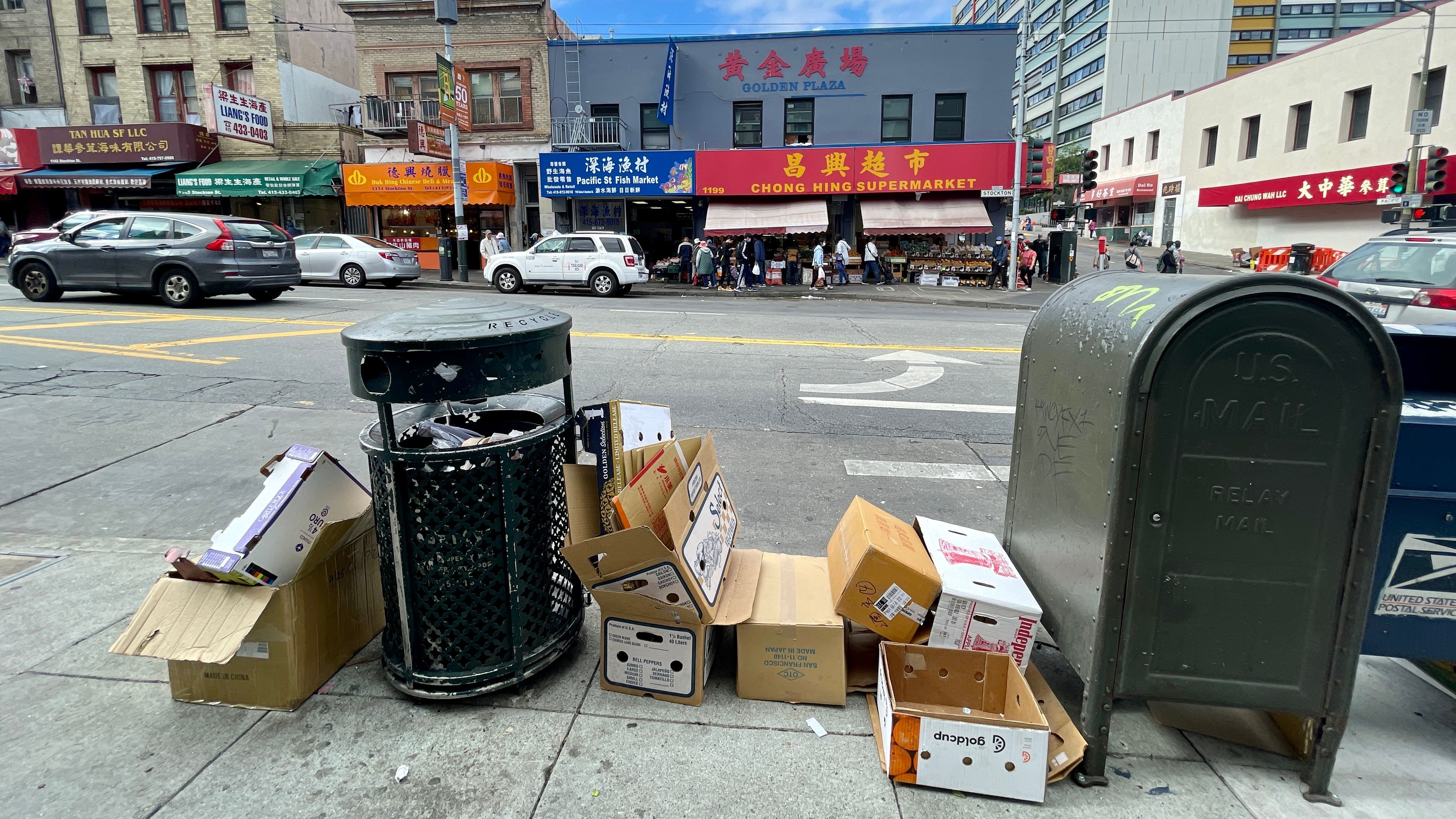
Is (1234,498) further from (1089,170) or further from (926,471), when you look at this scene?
(1089,170)

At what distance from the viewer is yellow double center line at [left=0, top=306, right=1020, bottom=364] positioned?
9.73 m

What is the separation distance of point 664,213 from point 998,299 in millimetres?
12071

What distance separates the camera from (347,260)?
20141mm

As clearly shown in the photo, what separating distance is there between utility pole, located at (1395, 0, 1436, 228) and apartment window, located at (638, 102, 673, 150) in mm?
20582

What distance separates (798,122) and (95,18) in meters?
24.7

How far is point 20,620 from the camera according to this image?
362cm

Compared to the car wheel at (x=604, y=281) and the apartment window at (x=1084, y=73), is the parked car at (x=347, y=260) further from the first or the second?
the apartment window at (x=1084, y=73)

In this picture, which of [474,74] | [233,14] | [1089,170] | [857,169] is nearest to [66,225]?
[474,74]

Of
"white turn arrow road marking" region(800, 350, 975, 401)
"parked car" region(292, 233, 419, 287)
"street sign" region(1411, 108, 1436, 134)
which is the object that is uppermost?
"street sign" region(1411, 108, 1436, 134)

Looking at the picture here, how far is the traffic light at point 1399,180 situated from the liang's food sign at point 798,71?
46.9ft

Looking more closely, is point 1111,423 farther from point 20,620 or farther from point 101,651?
point 20,620

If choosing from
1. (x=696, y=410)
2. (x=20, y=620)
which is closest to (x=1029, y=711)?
(x=20, y=620)

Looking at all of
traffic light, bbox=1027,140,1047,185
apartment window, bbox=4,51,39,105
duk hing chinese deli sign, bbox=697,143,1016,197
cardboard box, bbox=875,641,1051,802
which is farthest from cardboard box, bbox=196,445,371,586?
apartment window, bbox=4,51,39,105

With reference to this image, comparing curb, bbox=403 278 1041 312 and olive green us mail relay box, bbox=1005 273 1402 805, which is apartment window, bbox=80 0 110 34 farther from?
olive green us mail relay box, bbox=1005 273 1402 805
